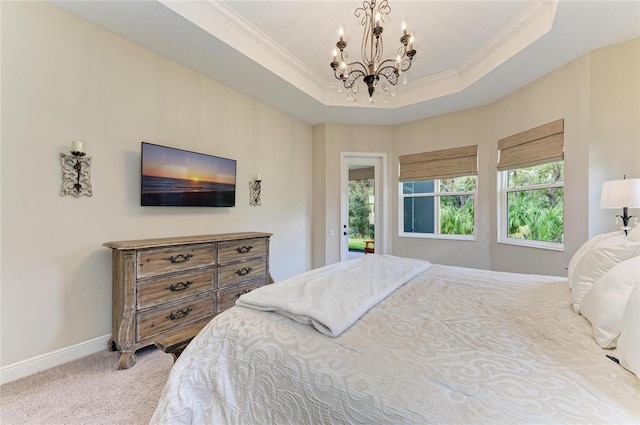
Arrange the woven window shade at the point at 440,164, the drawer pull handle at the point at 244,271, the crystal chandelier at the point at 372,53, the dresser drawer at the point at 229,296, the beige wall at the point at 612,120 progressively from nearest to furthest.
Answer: the crystal chandelier at the point at 372,53
the beige wall at the point at 612,120
the dresser drawer at the point at 229,296
the drawer pull handle at the point at 244,271
the woven window shade at the point at 440,164

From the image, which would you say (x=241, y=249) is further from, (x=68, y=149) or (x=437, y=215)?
(x=437, y=215)

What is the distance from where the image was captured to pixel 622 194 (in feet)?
6.86

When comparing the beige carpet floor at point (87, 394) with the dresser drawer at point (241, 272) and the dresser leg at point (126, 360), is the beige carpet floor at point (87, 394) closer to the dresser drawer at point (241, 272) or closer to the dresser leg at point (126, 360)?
the dresser leg at point (126, 360)

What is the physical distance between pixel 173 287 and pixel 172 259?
0.25 metres

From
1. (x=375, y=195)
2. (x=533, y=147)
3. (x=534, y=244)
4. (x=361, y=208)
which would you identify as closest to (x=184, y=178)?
(x=361, y=208)

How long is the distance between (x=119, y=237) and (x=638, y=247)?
137 inches

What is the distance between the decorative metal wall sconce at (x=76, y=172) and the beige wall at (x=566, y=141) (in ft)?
10.2

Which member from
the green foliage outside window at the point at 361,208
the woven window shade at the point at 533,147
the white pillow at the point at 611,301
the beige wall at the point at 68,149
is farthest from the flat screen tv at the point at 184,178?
the woven window shade at the point at 533,147

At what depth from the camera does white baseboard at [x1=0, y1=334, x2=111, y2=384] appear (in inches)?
75.5

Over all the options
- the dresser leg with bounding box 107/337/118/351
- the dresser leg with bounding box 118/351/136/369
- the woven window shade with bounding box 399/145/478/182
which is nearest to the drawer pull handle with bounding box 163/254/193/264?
the dresser leg with bounding box 118/351/136/369

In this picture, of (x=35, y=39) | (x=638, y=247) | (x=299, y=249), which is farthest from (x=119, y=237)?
(x=638, y=247)

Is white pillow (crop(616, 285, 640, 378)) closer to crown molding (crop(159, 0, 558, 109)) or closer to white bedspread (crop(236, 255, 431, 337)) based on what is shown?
white bedspread (crop(236, 255, 431, 337))

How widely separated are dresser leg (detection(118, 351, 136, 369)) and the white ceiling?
A: 2684 millimetres

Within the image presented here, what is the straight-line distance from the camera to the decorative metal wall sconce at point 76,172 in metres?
2.15
